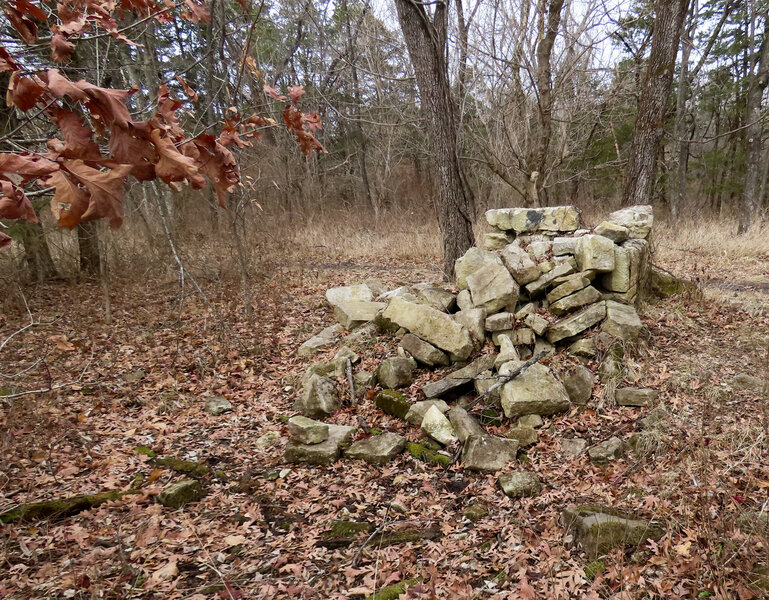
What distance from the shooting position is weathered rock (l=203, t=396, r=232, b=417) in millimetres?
5328

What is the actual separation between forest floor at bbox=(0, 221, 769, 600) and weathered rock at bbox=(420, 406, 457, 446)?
39cm

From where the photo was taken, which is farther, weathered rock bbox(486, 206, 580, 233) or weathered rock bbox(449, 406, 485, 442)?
weathered rock bbox(486, 206, 580, 233)

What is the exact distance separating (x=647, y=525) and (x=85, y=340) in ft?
23.1

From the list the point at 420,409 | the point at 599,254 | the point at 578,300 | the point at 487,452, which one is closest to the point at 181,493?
the point at 420,409

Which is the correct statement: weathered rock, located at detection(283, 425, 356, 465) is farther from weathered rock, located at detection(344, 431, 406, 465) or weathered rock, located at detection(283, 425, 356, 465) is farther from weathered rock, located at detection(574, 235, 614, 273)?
weathered rock, located at detection(574, 235, 614, 273)

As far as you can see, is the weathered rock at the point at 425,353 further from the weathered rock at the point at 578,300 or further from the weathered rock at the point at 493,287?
the weathered rock at the point at 578,300

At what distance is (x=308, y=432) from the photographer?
4555 millimetres

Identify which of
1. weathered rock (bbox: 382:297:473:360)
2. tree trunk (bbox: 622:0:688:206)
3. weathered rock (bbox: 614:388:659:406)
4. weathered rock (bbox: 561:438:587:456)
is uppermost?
tree trunk (bbox: 622:0:688:206)

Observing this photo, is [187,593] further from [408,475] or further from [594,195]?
[594,195]

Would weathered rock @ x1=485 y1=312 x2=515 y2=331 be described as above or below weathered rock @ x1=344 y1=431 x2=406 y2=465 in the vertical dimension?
above

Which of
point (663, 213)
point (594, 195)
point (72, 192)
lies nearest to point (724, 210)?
point (663, 213)

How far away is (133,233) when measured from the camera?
38.4 feet

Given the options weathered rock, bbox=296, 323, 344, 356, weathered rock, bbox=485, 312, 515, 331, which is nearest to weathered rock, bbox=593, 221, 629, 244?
weathered rock, bbox=485, 312, 515, 331

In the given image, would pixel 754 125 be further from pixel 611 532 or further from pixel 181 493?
pixel 181 493
